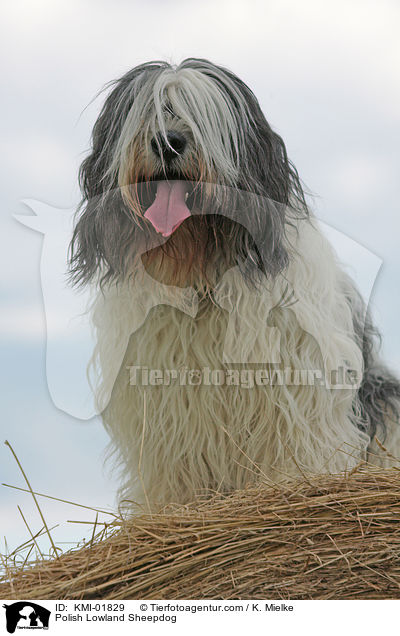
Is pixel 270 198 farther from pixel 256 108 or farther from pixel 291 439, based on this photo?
pixel 291 439

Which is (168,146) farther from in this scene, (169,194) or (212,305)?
(212,305)

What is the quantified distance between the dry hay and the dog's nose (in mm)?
896

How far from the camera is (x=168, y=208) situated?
1.84m

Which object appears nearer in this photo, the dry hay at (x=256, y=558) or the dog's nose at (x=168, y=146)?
the dry hay at (x=256, y=558)

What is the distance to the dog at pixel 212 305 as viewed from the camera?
6.21ft

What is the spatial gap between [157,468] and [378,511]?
74 cm

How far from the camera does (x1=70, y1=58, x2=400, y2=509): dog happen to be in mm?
1894

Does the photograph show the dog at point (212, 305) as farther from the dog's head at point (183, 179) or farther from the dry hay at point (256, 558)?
the dry hay at point (256, 558)

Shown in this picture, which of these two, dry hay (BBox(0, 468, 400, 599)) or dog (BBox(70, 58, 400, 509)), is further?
dog (BBox(70, 58, 400, 509))
